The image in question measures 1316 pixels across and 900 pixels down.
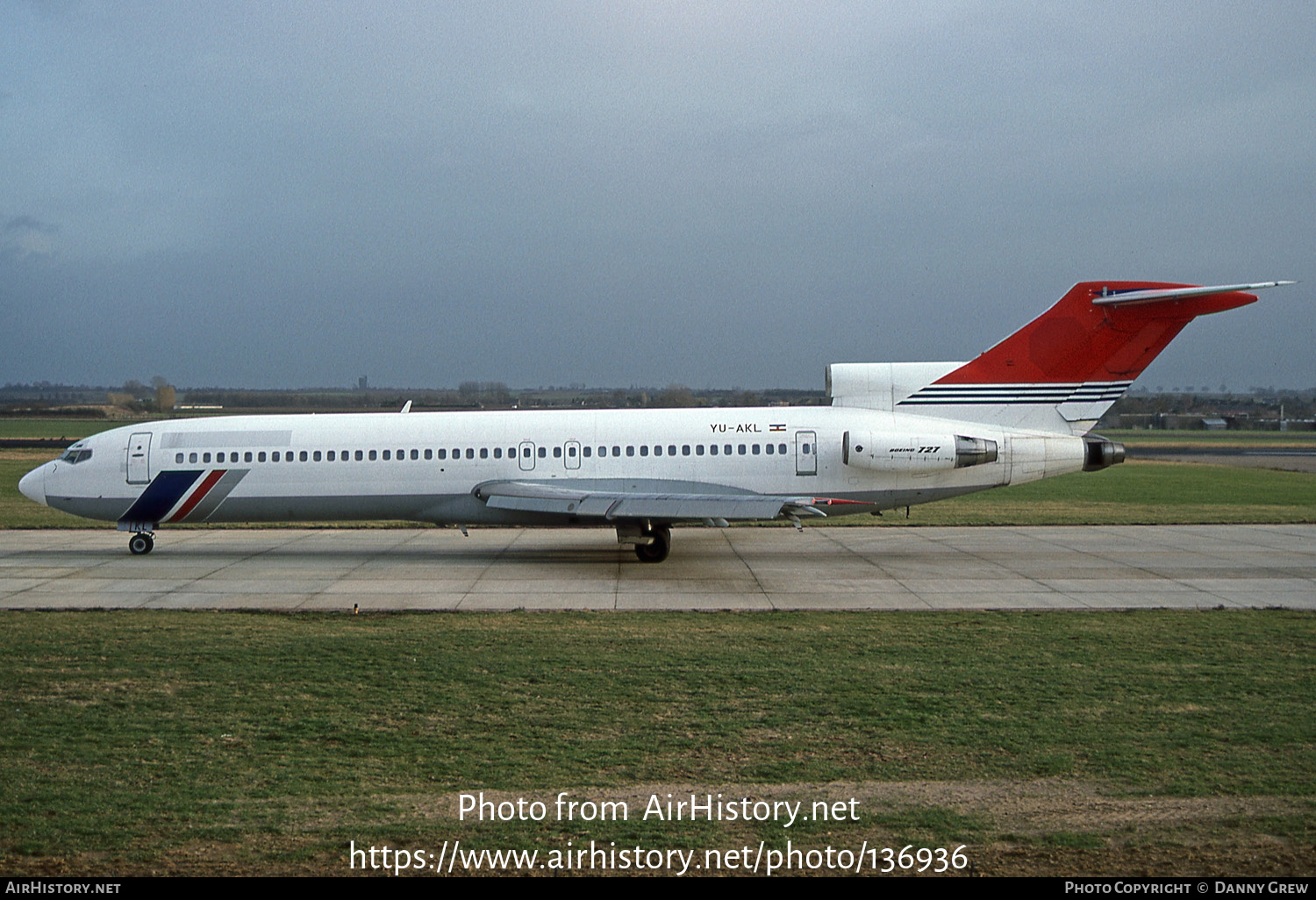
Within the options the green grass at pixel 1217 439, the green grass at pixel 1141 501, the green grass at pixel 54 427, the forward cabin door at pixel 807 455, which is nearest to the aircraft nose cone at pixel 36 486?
the forward cabin door at pixel 807 455

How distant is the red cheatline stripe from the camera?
1977 centimetres

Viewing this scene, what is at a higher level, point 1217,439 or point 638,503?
point 1217,439

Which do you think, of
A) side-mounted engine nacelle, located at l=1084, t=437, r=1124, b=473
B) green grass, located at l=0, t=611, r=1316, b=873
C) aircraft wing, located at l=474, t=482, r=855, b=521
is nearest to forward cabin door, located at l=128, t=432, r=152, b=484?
aircraft wing, located at l=474, t=482, r=855, b=521

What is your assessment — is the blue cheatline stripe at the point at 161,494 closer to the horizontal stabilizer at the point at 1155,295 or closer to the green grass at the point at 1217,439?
the horizontal stabilizer at the point at 1155,295

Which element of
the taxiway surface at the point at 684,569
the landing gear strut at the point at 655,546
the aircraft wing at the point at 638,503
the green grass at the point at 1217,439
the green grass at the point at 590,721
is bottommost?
the green grass at the point at 590,721

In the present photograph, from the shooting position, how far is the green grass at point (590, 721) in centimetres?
662

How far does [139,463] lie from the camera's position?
20.0 m

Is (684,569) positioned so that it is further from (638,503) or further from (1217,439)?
(1217,439)

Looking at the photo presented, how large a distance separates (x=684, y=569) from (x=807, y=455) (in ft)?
10.7

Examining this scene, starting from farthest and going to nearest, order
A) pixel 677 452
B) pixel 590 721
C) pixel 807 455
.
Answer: pixel 677 452 → pixel 807 455 → pixel 590 721

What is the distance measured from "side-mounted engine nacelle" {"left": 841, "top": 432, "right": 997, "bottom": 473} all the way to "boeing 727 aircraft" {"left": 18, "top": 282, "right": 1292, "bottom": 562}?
3 cm

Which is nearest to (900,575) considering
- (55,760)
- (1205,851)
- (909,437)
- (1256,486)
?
(909,437)

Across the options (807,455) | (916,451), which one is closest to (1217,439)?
(916,451)

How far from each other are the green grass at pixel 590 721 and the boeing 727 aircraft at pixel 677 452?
5.69m
